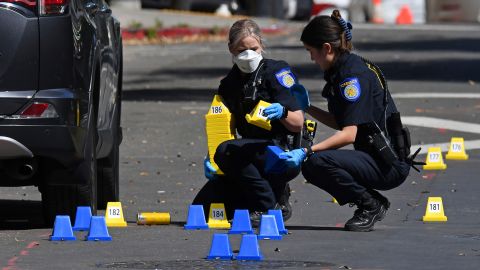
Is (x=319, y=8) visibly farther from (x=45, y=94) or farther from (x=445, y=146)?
(x=45, y=94)

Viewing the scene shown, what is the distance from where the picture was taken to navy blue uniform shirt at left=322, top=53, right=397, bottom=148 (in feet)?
29.4

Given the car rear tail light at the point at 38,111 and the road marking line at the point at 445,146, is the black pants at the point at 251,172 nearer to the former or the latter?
the car rear tail light at the point at 38,111

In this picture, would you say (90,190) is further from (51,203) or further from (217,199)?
(217,199)

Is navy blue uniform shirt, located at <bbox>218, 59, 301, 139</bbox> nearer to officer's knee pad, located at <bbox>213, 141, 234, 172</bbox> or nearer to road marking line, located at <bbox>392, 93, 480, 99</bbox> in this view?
officer's knee pad, located at <bbox>213, 141, 234, 172</bbox>

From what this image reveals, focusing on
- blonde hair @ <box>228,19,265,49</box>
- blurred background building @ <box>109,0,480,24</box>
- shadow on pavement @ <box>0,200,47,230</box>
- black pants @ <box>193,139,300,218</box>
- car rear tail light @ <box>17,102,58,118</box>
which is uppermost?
blonde hair @ <box>228,19,265,49</box>

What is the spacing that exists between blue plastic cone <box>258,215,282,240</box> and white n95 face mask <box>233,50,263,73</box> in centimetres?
104

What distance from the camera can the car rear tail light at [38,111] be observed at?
8570 millimetres

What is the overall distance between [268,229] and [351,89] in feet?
3.23

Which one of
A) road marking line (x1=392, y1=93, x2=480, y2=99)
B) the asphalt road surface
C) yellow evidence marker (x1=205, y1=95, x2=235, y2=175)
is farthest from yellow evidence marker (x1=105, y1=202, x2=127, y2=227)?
road marking line (x1=392, y1=93, x2=480, y2=99)

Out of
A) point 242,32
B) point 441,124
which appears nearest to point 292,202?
point 242,32

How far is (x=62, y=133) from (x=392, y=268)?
7.14 feet

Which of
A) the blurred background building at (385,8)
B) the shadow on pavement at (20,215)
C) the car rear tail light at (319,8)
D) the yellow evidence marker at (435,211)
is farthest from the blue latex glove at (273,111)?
the blurred background building at (385,8)

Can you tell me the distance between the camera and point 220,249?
306 inches

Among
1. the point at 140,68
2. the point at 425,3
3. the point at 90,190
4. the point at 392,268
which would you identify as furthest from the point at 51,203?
the point at 425,3
